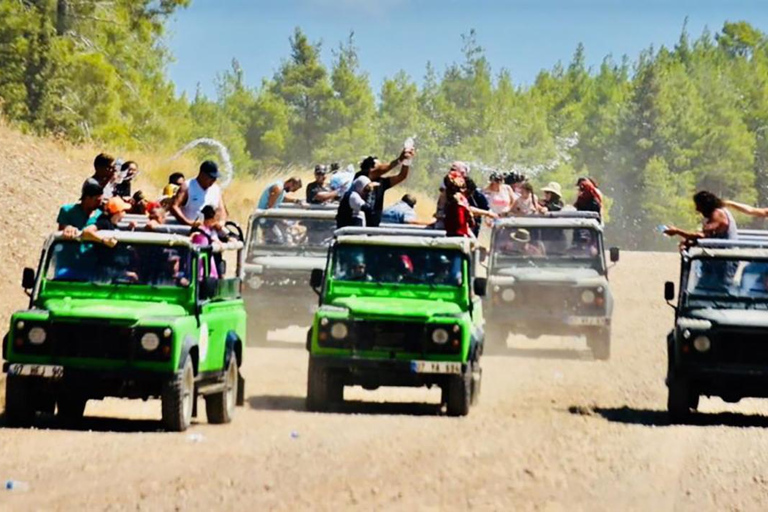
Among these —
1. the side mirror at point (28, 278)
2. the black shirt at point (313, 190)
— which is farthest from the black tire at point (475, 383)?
the black shirt at point (313, 190)

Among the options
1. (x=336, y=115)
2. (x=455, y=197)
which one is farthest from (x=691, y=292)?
(x=336, y=115)

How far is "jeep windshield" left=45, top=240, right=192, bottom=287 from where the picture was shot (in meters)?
15.6

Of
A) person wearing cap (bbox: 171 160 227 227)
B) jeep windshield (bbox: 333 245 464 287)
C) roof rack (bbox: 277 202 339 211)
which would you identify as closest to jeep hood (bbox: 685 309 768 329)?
jeep windshield (bbox: 333 245 464 287)

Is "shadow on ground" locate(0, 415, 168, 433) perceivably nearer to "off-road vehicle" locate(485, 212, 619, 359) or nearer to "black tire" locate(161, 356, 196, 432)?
"black tire" locate(161, 356, 196, 432)

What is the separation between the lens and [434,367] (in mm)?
16812

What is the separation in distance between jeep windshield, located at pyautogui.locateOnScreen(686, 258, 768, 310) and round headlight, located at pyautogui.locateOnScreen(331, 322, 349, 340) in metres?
3.15

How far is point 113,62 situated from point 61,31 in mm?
6704

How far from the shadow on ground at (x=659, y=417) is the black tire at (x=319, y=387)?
2.30 metres

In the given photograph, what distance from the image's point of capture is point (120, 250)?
1567 cm

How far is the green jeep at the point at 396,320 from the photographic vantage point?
55.5ft

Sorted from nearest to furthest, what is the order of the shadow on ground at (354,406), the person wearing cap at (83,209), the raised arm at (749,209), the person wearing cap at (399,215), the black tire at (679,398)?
1. the person wearing cap at (83,209)
2. the black tire at (679,398)
3. the shadow on ground at (354,406)
4. the raised arm at (749,209)
5. the person wearing cap at (399,215)

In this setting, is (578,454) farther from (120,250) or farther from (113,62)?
(113,62)

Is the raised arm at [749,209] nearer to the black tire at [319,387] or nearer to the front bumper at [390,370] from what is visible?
the front bumper at [390,370]

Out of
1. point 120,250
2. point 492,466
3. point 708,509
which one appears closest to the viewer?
point 708,509
